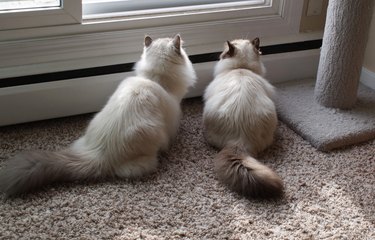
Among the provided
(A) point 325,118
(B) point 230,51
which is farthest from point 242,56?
(A) point 325,118

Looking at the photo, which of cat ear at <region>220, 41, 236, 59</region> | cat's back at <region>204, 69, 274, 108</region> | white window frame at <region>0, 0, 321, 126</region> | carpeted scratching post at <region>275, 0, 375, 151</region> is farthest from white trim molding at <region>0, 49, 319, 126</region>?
carpeted scratching post at <region>275, 0, 375, 151</region>

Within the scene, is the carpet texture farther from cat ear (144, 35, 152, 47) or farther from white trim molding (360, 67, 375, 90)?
cat ear (144, 35, 152, 47)

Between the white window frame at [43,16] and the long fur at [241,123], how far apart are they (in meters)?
0.70

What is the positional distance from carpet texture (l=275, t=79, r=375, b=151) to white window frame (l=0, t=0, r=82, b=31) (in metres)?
1.08

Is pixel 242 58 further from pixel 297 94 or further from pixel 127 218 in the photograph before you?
pixel 127 218

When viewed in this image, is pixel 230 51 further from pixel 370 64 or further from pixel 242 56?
pixel 370 64

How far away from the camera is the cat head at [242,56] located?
6.96 feet

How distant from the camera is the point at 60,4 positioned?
2023 millimetres

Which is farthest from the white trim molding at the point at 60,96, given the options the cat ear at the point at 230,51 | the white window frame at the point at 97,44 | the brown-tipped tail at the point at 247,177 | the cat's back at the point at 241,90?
the brown-tipped tail at the point at 247,177

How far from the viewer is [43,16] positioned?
6.55ft

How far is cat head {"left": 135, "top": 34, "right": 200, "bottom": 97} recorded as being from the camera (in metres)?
1.98

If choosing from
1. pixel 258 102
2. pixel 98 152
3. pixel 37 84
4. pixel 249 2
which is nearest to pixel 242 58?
pixel 258 102

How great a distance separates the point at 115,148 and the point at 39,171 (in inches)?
11.0

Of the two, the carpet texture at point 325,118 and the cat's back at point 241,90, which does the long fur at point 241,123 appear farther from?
the carpet texture at point 325,118
